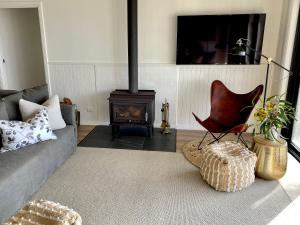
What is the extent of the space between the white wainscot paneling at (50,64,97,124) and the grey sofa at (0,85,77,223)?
101 cm

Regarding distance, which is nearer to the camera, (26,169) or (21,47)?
(26,169)

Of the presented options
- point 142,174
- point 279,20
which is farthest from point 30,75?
point 279,20

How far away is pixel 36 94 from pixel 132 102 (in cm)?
130

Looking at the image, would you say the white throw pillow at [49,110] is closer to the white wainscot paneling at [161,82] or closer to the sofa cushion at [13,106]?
the sofa cushion at [13,106]

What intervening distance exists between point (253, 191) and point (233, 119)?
1128 mm

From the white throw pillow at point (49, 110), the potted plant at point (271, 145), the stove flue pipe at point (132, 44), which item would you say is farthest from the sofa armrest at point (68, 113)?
the potted plant at point (271, 145)

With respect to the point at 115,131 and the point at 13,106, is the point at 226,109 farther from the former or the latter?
the point at 13,106

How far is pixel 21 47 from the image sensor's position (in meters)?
4.99

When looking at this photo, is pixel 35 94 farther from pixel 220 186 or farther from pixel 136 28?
pixel 220 186

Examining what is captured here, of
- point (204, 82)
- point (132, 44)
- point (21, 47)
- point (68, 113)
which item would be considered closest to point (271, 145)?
point (204, 82)

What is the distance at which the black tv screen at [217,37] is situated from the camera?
348cm

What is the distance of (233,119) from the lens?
130 inches

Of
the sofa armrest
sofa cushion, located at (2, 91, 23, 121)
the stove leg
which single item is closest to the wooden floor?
the stove leg

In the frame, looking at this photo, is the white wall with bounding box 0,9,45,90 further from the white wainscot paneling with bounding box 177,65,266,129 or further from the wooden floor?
the white wainscot paneling with bounding box 177,65,266,129
